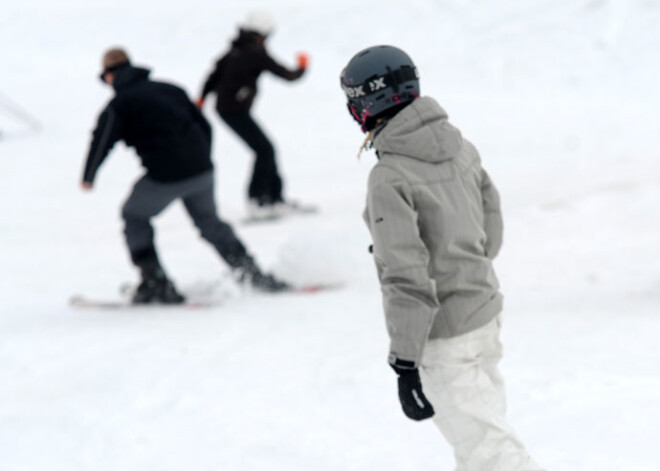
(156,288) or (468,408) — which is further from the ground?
(468,408)

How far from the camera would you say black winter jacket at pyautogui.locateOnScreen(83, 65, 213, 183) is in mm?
5488

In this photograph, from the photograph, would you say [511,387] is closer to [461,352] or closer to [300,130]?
[461,352]

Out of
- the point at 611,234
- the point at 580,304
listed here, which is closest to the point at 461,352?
the point at 580,304

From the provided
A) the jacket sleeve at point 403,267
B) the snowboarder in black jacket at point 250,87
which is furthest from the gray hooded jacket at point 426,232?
the snowboarder in black jacket at point 250,87

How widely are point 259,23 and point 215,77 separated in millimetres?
743

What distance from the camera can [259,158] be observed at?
8.67 m

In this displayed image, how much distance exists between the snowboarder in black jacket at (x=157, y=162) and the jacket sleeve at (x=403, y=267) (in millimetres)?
3348

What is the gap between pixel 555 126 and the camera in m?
12.5

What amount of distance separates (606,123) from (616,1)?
543 centimetres

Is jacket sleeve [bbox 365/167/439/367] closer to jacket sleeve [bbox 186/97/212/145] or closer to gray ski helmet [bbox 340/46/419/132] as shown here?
gray ski helmet [bbox 340/46/419/132]

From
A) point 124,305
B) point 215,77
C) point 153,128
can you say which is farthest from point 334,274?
point 215,77

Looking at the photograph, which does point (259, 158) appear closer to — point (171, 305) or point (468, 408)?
point (171, 305)

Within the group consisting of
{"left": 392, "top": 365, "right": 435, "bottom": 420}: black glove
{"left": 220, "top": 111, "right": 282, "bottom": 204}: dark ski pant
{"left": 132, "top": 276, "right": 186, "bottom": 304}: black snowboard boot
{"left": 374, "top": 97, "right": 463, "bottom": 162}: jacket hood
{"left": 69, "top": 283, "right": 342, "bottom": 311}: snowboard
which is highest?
{"left": 374, "top": 97, "right": 463, "bottom": 162}: jacket hood

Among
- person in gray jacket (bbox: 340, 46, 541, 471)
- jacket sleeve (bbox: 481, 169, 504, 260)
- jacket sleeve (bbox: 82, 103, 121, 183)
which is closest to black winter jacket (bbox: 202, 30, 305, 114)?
jacket sleeve (bbox: 82, 103, 121, 183)
